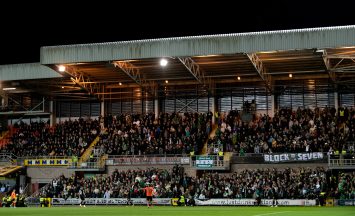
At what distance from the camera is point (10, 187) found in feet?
185

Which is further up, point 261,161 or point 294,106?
point 294,106

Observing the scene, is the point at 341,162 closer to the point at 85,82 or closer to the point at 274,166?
the point at 274,166

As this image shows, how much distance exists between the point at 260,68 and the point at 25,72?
70.5ft

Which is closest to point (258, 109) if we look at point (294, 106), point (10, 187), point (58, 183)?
point (294, 106)

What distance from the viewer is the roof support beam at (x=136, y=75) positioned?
50.6 m

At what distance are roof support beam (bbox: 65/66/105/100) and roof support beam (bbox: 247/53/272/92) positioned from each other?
15.8 m

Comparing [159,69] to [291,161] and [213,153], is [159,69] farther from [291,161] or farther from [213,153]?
[291,161]

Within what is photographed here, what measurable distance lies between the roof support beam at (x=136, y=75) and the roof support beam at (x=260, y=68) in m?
10.7

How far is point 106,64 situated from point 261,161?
15.1 meters

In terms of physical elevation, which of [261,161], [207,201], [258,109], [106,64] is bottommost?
[207,201]

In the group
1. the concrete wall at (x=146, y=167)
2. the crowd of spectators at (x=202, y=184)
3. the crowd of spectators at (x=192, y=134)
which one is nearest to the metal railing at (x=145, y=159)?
the concrete wall at (x=146, y=167)

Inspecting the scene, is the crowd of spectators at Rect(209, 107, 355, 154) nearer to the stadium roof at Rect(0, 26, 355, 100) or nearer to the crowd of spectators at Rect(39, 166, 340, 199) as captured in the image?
the crowd of spectators at Rect(39, 166, 340, 199)

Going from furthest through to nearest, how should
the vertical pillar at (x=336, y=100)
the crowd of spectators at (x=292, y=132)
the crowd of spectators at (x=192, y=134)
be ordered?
the vertical pillar at (x=336, y=100), the crowd of spectators at (x=192, y=134), the crowd of spectators at (x=292, y=132)

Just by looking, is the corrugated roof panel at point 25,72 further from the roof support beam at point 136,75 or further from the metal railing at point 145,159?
the metal railing at point 145,159
